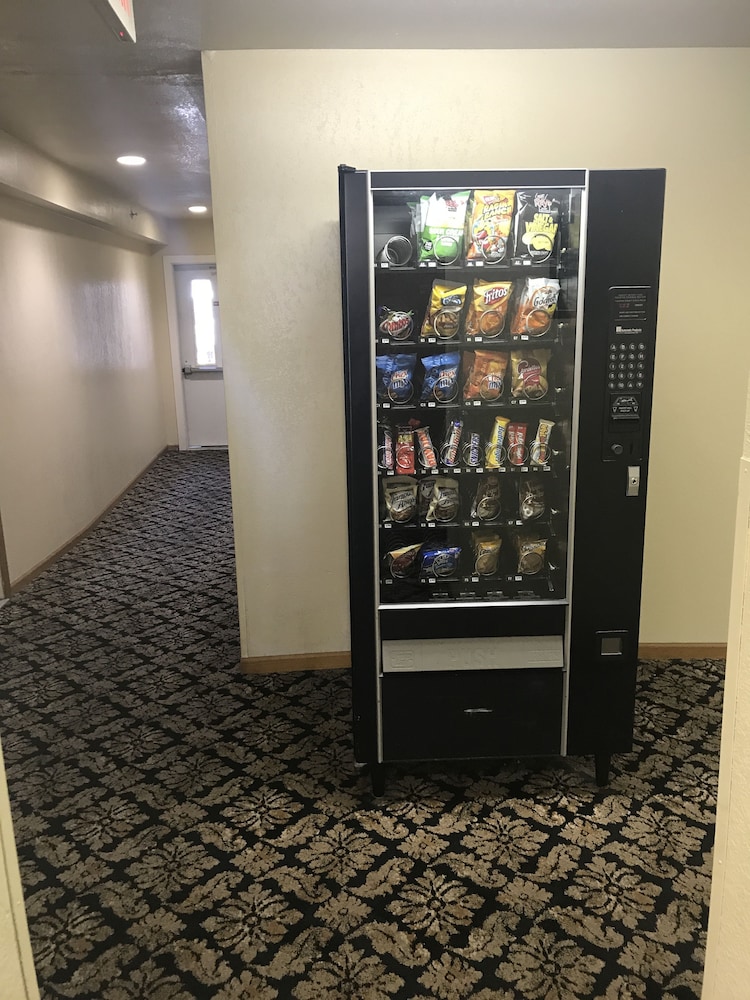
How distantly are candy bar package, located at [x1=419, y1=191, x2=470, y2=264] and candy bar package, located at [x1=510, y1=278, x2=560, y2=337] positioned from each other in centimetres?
23

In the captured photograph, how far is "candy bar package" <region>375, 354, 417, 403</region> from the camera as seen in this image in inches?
91.3

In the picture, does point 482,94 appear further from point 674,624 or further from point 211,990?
point 211,990

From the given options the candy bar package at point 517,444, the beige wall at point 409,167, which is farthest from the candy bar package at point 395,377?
the beige wall at point 409,167

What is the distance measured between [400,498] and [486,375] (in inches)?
18.4

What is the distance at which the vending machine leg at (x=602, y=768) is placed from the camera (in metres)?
2.51

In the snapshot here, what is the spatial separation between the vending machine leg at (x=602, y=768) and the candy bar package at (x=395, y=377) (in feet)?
4.32

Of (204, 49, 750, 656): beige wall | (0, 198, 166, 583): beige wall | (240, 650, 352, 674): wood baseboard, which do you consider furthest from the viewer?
(0, 198, 166, 583): beige wall

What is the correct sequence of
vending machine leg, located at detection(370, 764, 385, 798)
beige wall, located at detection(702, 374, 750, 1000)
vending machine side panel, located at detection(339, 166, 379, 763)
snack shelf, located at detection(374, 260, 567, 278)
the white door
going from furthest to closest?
the white door
vending machine leg, located at detection(370, 764, 385, 798)
snack shelf, located at detection(374, 260, 567, 278)
vending machine side panel, located at detection(339, 166, 379, 763)
beige wall, located at detection(702, 374, 750, 1000)

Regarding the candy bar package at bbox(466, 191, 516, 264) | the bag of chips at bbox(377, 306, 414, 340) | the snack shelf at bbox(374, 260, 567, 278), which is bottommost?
the bag of chips at bbox(377, 306, 414, 340)

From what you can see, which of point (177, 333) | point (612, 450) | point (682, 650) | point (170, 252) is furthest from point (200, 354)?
point (612, 450)

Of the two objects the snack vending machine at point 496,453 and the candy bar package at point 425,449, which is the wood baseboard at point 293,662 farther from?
the candy bar package at point 425,449

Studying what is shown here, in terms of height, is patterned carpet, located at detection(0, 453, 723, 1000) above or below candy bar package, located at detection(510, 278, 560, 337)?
below

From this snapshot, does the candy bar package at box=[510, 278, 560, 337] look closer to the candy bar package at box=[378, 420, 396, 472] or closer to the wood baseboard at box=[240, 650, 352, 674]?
the candy bar package at box=[378, 420, 396, 472]

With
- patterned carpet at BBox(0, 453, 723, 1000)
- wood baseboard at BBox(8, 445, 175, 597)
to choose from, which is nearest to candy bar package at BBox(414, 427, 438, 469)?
patterned carpet at BBox(0, 453, 723, 1000)
